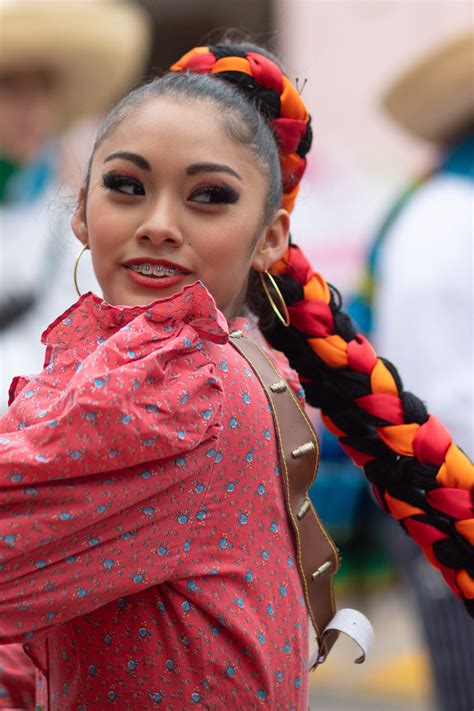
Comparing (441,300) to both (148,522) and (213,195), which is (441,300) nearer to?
(213,195)

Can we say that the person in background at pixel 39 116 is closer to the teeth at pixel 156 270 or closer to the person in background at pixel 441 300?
the person in background at pixel 441 300

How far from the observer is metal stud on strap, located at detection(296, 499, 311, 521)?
1712 millimetres

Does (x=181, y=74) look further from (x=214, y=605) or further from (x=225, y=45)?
(x=214, y=605)

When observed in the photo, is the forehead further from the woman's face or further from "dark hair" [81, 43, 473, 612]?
"dark hair" [81, 43, 473, 612]

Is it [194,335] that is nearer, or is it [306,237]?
[194,335]

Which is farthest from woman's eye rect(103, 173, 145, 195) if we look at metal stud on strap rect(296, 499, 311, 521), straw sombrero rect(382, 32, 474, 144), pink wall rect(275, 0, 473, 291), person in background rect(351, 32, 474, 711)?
pink wall rect(275, 0, 473, 291)

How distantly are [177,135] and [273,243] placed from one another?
268mm

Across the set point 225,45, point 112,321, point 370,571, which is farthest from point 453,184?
point 370,571

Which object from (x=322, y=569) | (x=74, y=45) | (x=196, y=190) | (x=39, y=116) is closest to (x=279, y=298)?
(x=196, y=190)

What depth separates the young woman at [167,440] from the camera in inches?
56.1

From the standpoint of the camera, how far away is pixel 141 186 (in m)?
1.66

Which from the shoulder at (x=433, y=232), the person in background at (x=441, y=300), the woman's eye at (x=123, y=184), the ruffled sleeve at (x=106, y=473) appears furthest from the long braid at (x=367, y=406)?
the shoulder at (x=433, y=232)

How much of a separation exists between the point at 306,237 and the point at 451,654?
10.3 ft

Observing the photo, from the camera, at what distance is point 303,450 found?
1.71 meters
